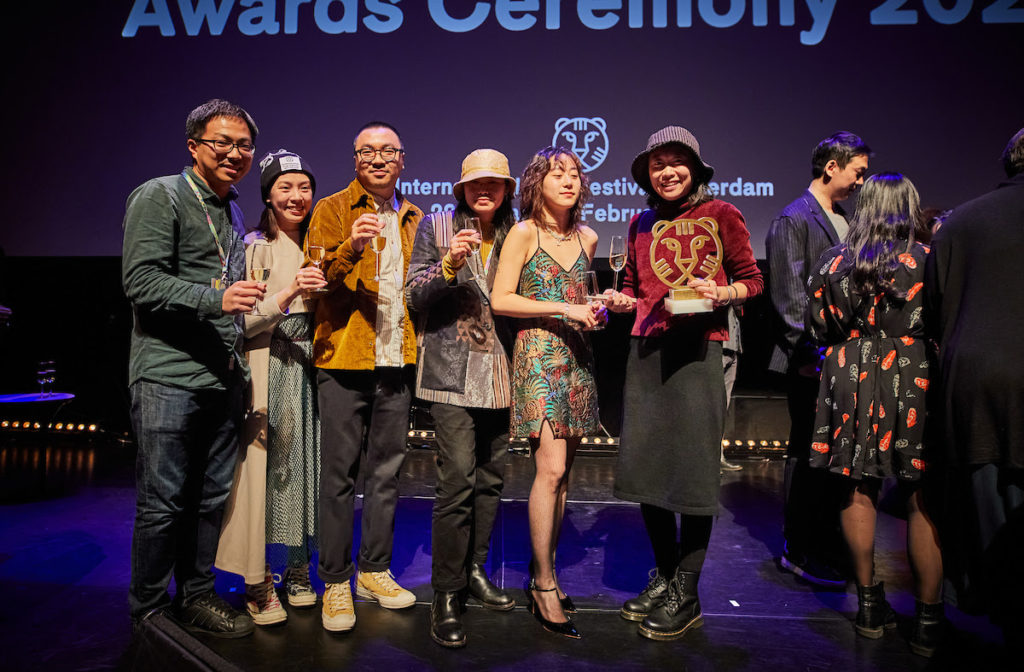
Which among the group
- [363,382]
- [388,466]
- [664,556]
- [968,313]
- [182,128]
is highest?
[182,128]

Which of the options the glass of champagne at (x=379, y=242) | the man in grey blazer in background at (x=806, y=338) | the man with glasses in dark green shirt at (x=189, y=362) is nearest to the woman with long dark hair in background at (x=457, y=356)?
the glass of champagne at (x=379, y=242)

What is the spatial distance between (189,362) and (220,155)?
708 mm

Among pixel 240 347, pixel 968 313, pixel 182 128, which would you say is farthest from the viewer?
pixel 182 128

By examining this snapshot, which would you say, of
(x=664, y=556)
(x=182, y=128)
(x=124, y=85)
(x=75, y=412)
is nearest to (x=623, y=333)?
(x=664, y=556)

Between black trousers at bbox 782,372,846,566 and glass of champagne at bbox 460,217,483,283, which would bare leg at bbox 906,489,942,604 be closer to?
black trousers at bbox 782,372,846,566

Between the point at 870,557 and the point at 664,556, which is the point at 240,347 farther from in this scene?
the point at 870,557

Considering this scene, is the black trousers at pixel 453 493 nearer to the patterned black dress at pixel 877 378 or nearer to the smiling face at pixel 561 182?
the smiling face at pixel 561 182

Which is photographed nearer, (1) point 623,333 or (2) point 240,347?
(2) point 240,347

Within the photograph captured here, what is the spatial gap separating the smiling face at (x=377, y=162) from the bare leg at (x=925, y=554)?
219cm

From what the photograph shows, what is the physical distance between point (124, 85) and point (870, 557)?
5661 millimetres

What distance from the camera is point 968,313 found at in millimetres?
2006

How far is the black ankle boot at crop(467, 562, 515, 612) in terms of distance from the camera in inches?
98.5

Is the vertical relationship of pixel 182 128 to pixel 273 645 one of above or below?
above

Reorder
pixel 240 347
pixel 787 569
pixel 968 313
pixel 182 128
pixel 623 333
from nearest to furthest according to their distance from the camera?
pixel 968 313, pixel 240 347, pixel 787 569, pixel 182 128, pixel 623 333
